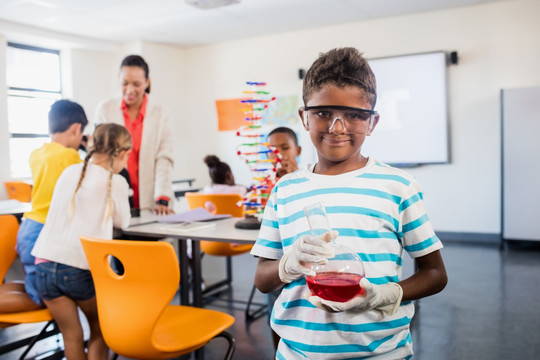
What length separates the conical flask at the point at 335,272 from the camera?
83cm

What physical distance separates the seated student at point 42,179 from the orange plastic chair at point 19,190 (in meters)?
2.83

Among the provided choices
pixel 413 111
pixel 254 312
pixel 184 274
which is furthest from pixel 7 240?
pixel 413 111

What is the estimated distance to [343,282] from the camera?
0.83 meters

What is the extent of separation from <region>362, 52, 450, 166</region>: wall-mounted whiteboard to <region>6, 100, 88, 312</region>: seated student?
4.03 metres

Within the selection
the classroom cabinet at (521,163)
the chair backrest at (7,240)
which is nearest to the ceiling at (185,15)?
the classroom cabinet at (521,163)

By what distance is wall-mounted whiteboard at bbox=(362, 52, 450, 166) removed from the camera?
580 centimetres

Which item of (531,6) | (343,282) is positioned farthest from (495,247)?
(343,282)

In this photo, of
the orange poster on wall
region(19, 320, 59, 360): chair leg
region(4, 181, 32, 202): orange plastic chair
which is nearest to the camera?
region(19, 320, 59, 360): chair leg

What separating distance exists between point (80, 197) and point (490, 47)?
511 centimetres

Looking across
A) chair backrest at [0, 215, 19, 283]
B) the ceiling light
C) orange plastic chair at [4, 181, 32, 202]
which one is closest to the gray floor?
chair backrest at [0, 215, 19, 283]

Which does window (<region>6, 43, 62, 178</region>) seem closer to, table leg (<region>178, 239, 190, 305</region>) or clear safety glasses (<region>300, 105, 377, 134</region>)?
table leg (<region>178, 239, 190, 305</region>)

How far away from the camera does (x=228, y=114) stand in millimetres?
7340

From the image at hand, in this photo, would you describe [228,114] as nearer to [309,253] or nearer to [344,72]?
[344,72]

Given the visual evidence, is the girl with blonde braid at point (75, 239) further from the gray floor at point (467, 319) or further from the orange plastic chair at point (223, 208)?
the orange plastic chair at point (223, 208)
